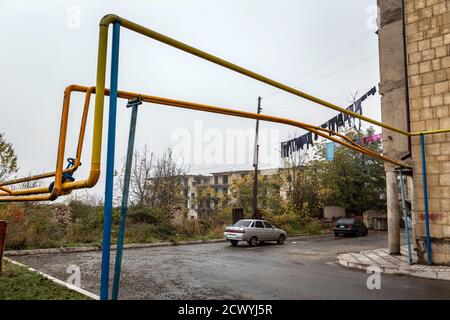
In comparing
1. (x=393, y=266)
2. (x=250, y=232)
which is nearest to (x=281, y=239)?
(x=250, y=232)

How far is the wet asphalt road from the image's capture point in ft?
25.6

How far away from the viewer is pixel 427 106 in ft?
37.7

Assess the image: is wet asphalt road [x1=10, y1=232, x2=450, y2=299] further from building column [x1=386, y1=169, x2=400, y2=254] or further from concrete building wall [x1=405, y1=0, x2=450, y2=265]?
building column [x1=386, y1=169, x2=400, y2=254]

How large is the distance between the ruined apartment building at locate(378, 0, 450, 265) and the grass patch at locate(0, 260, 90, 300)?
9.71 meters

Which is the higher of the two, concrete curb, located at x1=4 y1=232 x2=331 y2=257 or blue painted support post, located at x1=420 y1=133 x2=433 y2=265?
blue painted support post, located at x1=420 y1=133 x2=433 y2=265

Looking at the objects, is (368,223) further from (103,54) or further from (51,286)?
(103,54)

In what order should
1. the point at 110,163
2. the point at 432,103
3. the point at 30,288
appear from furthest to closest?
the point at 432,103 < the point at 30,288 < the point at 110,163

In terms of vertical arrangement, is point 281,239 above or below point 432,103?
below

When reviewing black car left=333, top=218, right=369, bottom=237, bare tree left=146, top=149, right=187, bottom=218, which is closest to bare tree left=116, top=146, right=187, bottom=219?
bare tree left=146, top=149, right=187, bottom=218

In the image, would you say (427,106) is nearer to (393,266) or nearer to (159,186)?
(393,266)

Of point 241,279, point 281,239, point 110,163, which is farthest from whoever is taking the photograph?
point 281,239

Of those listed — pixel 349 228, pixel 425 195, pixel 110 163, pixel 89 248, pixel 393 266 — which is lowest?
pixel 89 248

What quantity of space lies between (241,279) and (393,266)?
4.79m
